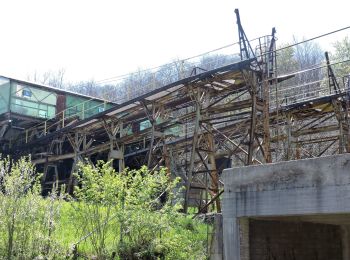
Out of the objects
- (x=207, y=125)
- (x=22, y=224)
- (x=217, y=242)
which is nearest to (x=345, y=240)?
(x=217, y=242)

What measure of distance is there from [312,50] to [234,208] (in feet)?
184

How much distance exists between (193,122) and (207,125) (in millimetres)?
5344

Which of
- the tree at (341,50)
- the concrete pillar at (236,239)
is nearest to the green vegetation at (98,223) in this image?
the concrete pillar at (236,239)

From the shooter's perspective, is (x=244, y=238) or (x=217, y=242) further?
(x=217, y=242)

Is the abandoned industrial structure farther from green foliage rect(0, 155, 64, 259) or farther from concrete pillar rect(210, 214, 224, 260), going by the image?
green foliage rect(0, 155, 64, 259)

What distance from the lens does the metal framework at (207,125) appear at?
56.7 feet

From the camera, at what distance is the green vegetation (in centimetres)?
1173

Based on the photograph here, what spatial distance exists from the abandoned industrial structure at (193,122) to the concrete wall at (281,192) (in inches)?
171

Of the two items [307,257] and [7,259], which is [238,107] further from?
[7,259]

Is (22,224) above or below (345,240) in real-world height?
above

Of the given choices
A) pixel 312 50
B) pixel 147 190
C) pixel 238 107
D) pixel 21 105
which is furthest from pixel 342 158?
pixel 312 50

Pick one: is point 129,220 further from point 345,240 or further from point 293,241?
point 345,240

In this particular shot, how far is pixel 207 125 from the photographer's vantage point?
19188 millimetres

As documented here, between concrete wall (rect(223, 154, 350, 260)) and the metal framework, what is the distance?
3.90m
